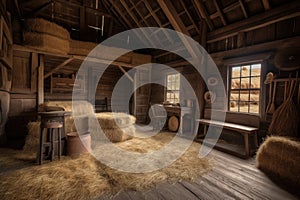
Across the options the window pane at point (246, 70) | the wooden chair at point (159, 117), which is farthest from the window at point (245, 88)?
the wooden chair at point (159, 117)

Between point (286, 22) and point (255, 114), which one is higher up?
point (286, 22)

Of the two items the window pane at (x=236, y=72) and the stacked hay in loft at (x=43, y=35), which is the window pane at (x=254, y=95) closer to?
the window pane at (x=236, y=72)

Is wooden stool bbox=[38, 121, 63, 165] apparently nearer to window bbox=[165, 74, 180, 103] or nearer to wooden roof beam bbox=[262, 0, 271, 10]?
window bbox=[165, 74, 180, 103]

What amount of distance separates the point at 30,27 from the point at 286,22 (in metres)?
5.90

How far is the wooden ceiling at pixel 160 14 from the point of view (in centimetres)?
365

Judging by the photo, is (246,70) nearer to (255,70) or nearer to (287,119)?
(255,70)

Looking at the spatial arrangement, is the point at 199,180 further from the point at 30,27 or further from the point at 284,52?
the point at 30,27

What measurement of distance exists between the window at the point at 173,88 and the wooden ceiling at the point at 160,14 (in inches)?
49.5

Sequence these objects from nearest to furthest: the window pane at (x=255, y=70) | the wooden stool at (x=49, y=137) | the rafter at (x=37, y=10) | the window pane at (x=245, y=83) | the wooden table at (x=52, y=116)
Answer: the wooden stool at (x=49, y=137)
the wooden table at (x=52, y=116)
the window pane at (x=255, y=70)
the window pane at (x=245, y=83)
the rafter at (x=37, y=10)

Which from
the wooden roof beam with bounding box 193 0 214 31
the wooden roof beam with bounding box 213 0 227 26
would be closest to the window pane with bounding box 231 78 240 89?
the wooden roof beam with bounding box 213 0 227 26

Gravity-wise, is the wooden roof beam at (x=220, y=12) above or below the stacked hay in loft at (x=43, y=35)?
above

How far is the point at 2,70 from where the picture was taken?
3365 mm

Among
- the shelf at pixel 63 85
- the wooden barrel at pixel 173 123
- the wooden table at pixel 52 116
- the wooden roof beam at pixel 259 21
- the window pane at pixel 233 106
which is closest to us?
the wooden table at pixel 52 116

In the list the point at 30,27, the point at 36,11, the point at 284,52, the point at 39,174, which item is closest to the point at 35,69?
the point at 30,27
